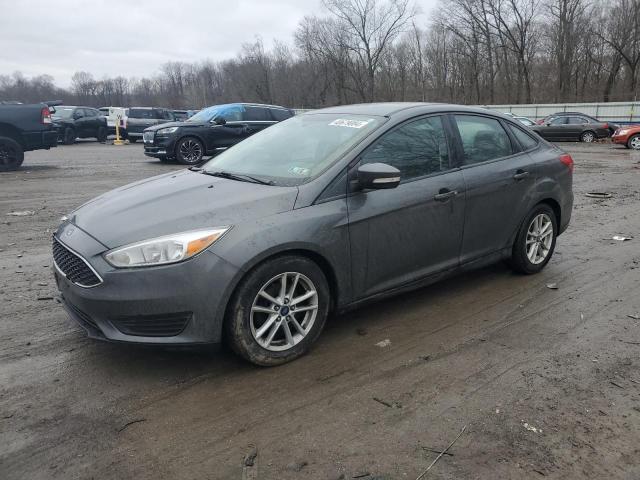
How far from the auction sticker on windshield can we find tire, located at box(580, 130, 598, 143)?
27.2 meters

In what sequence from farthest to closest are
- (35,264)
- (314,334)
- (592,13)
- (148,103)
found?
(148,103) → (592,13) → (35,264) → (314,334)

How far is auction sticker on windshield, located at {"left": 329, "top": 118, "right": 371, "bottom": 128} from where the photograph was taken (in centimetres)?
397

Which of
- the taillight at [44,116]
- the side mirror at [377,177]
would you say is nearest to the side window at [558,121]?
the taillight at [44,116]

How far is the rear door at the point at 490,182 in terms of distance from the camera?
14.2 feet

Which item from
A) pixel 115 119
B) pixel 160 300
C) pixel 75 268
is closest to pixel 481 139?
pixel 160 300

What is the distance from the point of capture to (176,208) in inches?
129

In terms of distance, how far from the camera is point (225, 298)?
3.01 meters

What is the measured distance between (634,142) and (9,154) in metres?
23.8

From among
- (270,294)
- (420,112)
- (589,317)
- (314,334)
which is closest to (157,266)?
(270,294)

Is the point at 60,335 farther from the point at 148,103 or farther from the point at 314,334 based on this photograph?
the point at 148,103

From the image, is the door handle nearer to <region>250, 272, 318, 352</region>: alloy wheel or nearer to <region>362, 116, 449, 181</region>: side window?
<region>362, 116, 449, 181</region>: side window

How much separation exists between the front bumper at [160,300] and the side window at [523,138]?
327cm

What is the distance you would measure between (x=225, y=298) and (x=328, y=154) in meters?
1.34

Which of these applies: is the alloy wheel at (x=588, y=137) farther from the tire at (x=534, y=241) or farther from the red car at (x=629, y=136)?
the tire at (x=534, y=241)
